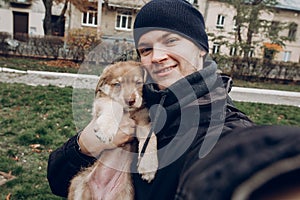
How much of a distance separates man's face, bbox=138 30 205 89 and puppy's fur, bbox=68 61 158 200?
137mm

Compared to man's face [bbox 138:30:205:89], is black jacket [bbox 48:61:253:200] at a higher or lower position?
lower

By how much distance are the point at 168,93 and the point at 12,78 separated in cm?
1071

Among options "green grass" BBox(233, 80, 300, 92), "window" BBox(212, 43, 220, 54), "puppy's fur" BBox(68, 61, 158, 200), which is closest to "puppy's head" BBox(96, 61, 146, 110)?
"puppy's fur" BBox(68, 61, 158, 200)

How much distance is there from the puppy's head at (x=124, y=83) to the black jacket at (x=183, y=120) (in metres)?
0.12

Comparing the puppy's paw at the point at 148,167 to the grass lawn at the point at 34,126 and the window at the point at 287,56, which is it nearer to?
the grass lawn at the point at 34,126

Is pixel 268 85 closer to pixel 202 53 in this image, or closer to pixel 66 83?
pixel 66 83

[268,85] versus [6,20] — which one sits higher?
[6,20]

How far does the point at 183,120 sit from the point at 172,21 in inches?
20.1

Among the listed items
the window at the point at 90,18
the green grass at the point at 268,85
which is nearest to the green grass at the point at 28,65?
the window at the point at 90,18

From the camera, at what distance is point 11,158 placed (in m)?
4.68

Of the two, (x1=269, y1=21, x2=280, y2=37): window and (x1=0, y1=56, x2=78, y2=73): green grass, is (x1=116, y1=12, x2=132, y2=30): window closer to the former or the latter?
(x1=0, y1=56, x2=78, y2=73): green grass

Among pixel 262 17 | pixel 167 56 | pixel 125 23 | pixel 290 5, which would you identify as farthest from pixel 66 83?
pixel 290 5

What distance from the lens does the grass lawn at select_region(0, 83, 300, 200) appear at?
409 cm

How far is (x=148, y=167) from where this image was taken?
127cm
